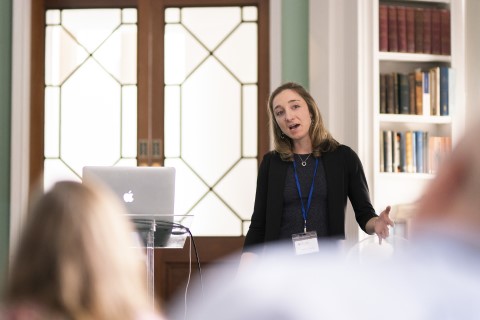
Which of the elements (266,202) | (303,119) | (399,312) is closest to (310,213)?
(266,202)

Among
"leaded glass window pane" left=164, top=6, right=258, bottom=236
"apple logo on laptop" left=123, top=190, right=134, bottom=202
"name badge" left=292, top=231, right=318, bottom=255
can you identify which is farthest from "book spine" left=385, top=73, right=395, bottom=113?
"apple logo on laptop" left=123, top=190, right=134, bottom=202

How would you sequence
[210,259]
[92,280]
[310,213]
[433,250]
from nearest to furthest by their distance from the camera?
[433,250] < [92,280] < [310,213] < [210,259]

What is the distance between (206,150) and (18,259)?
14.4 feet

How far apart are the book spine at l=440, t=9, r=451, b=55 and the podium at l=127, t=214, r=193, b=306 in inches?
88.9

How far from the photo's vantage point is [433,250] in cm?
40

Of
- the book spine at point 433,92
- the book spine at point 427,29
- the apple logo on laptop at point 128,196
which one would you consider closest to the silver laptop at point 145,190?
the apple logo on laptop at point 128,196

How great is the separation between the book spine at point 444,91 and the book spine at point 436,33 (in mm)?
153

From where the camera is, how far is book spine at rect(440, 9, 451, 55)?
4.49m

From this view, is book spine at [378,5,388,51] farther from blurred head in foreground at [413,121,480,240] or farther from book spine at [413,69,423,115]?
blurred head in foreground at [413,121,480,240]

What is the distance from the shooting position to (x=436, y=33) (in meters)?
4.50

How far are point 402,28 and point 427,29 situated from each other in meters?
0.16

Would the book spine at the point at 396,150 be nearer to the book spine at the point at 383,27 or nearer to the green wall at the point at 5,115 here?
the book spine at the point at 383,27

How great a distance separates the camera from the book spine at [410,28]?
14.6ft

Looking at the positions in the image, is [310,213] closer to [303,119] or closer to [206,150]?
[303,119]
